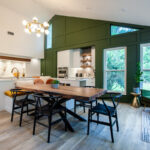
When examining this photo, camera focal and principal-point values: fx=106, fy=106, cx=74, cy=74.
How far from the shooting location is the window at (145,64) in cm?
399

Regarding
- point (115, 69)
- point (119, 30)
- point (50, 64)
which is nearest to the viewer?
point (119, 30)

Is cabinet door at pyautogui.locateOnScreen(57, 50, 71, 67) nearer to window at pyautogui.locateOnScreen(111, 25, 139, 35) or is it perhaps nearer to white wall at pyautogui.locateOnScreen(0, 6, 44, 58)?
white wall at pyautogui.locateOnScreen(0, 6, 44, 58)

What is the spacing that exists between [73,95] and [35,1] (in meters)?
5.69

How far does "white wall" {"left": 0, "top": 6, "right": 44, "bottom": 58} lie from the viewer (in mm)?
5328

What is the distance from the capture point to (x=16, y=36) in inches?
230

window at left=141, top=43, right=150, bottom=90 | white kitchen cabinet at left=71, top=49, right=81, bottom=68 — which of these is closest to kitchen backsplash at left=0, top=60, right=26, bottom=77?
white kitchen cabinet at left=71, top=49, right=81, bottom=68

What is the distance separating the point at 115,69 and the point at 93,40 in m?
1.78

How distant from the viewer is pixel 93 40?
17.2 feet

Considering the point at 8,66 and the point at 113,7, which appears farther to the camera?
the point at 8,66

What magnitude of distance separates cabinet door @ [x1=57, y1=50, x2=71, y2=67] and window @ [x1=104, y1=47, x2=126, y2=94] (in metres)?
2.12

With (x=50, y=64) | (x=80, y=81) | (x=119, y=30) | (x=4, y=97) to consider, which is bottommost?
(x=4, y=97)

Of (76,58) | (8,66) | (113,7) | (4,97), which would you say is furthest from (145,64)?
(8,66)

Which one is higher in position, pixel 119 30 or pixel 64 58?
pixel 119 30

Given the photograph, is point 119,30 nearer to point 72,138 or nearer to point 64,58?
point 64,58
